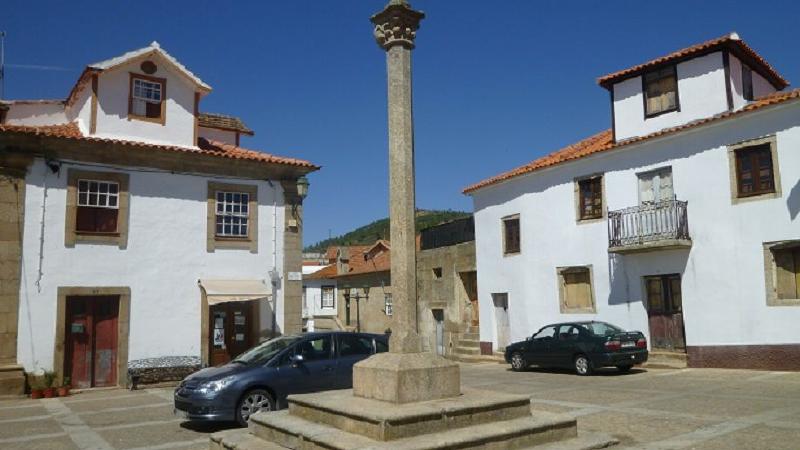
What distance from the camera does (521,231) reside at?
22.7 metres

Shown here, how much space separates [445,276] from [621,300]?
8.66 m

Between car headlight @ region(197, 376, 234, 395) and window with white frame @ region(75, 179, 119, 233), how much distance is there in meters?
8.26

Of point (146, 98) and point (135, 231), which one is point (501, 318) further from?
point (146, 98)

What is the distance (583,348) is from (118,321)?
11881mm

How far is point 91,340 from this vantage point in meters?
16.0

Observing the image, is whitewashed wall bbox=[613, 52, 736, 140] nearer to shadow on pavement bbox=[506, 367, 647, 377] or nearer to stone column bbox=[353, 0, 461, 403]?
shadow on pavement bbox=[506, 367, 647, 377]

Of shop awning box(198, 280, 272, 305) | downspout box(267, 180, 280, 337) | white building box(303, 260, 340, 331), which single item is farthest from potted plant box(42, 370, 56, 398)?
white building box(303, 260, 340, 331)

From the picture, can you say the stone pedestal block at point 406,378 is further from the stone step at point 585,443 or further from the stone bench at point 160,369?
the stone bench at point 160,369

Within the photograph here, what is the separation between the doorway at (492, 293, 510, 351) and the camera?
23.4 meters

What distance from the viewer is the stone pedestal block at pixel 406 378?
7.20 metres

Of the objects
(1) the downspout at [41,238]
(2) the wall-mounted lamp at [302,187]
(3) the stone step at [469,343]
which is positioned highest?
(2) the wall-mounted lamp at [302,187]

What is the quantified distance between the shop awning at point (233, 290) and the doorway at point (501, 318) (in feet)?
30.3

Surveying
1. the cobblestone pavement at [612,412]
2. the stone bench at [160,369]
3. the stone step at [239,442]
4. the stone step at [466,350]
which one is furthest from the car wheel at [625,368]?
the stone step at [239,442]

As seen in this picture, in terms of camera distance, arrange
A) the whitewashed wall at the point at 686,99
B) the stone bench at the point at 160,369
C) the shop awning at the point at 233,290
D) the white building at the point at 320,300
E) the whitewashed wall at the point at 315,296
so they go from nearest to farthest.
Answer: the stone bench at the point at 160,369 < the shop awning at the point at 233,290 < the whitewashed wall at the point at 686,99 < the white building at the point at 320,300 < the whitewashed wall at the point at 315,296
